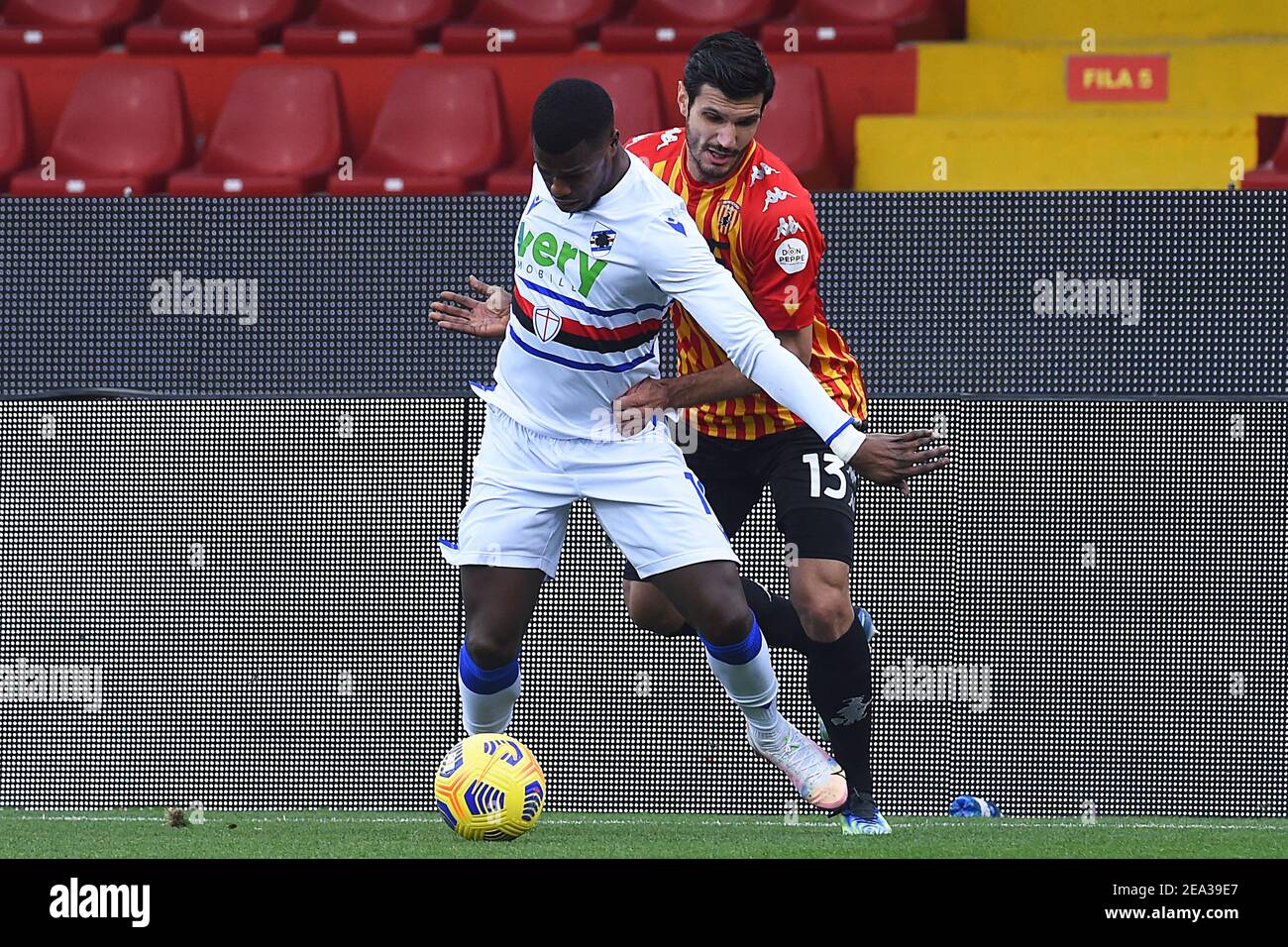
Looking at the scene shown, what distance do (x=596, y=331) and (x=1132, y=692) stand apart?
2.27m

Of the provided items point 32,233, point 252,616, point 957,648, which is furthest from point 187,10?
point 957,648

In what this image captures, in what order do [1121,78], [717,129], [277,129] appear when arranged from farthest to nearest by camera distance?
[277,129] → [1121,78] → [717,129]

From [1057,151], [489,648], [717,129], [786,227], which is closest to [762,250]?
[786,227]

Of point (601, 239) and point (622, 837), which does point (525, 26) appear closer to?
point (601, 239)

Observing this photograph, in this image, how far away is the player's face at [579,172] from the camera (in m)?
4.38

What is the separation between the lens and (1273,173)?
8250 millimetres

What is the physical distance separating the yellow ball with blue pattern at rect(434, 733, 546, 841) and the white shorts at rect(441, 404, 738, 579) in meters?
0.47

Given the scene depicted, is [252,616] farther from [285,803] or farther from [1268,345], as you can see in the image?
[1268,345]

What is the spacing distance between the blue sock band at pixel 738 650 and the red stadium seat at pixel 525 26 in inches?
218

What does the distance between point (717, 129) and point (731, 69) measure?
0.56 ft

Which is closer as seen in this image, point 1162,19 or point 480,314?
point 480,314

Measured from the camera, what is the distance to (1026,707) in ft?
19.3

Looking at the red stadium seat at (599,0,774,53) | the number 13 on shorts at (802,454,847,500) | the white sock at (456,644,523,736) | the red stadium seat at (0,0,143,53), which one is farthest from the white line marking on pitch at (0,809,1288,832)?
the red stadium seat at (0,0,143,53)
